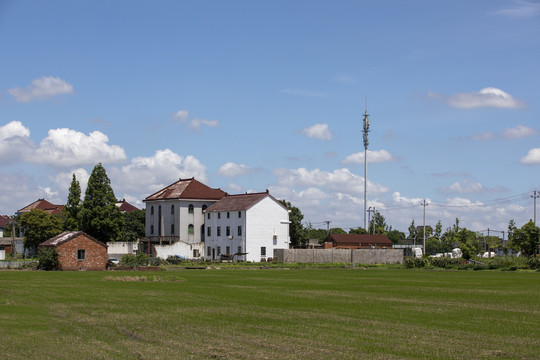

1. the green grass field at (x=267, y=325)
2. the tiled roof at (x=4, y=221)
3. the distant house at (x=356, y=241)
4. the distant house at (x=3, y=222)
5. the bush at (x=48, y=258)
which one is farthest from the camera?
the tiled roof at (x=4, y=221)

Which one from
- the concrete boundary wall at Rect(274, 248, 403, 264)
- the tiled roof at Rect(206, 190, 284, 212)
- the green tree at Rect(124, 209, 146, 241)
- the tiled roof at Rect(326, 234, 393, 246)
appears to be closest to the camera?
the concrete boundary wall at Rect(274, 248, 403, 264)

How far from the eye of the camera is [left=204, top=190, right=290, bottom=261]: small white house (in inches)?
4040

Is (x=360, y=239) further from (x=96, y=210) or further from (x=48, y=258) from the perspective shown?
(x=48, y=258)

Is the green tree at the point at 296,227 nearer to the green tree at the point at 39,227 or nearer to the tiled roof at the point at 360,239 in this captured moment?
the tiled roof at the point at 360,239

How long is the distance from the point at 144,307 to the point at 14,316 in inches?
198

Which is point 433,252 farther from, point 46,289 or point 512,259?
point 46,289

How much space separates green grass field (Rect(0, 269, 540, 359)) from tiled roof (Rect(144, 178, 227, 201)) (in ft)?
256

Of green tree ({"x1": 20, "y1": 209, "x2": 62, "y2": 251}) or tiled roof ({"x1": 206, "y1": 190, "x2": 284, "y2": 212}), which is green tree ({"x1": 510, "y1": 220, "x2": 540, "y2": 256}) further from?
green tree ({"x1": 20, "y1": 209, "x2": 62, "y2": 251})

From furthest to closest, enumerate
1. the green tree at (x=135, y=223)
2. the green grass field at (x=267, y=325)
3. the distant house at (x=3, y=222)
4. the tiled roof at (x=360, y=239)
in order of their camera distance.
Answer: the distant house at (x=3, y=222)
the tiled roof at (x=360, y=239)
the green tree at (x=135, y=223)
the green grass field at (x=267, y=325)

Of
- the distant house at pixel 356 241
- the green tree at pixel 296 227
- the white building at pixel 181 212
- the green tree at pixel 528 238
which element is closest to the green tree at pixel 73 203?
the white building at pixel 181 212

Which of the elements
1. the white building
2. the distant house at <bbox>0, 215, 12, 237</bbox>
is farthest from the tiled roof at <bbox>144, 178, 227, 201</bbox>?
the distant house at <bbox>0, 215, 12, 237</bbox>

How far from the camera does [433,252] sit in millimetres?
176125

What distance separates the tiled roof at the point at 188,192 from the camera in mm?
114988

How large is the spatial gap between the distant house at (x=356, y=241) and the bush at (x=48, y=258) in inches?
2951
